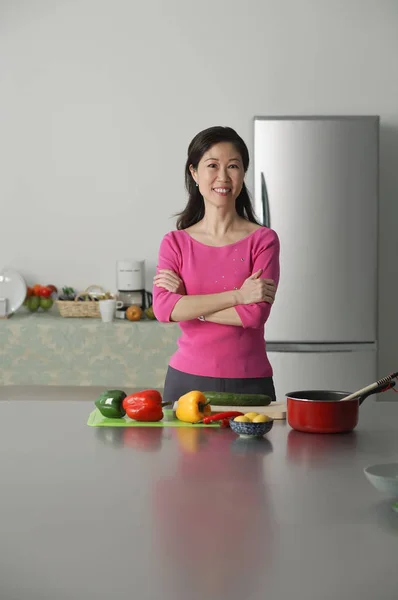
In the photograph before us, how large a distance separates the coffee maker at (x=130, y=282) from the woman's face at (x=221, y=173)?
8.05ft

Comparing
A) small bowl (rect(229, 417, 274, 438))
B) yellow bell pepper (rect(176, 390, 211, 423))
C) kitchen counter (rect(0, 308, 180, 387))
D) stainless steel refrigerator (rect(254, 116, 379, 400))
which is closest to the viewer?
small bowl (rect(229, 417, 274, 438))

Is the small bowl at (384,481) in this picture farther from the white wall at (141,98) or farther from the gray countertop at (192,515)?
the white wall at (141,98)

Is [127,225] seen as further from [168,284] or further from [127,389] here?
[168,284]

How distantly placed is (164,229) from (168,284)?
2.74 metres

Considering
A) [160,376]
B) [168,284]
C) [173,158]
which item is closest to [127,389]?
[160,376]

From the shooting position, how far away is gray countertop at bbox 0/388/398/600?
108 cm

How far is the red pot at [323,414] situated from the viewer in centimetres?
186

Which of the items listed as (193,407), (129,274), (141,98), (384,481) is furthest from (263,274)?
(141,98)

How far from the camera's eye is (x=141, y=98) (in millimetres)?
5152

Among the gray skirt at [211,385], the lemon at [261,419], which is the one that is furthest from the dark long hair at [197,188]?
the lemon at [261,419]

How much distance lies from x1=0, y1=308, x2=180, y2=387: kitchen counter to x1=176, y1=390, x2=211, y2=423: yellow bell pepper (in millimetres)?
2646

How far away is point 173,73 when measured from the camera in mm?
5133

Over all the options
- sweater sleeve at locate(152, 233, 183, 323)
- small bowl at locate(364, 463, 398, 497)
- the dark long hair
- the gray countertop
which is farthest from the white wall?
small bowl at locate(364, 463, 398, 497)

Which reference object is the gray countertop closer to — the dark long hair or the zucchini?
the zucchini
